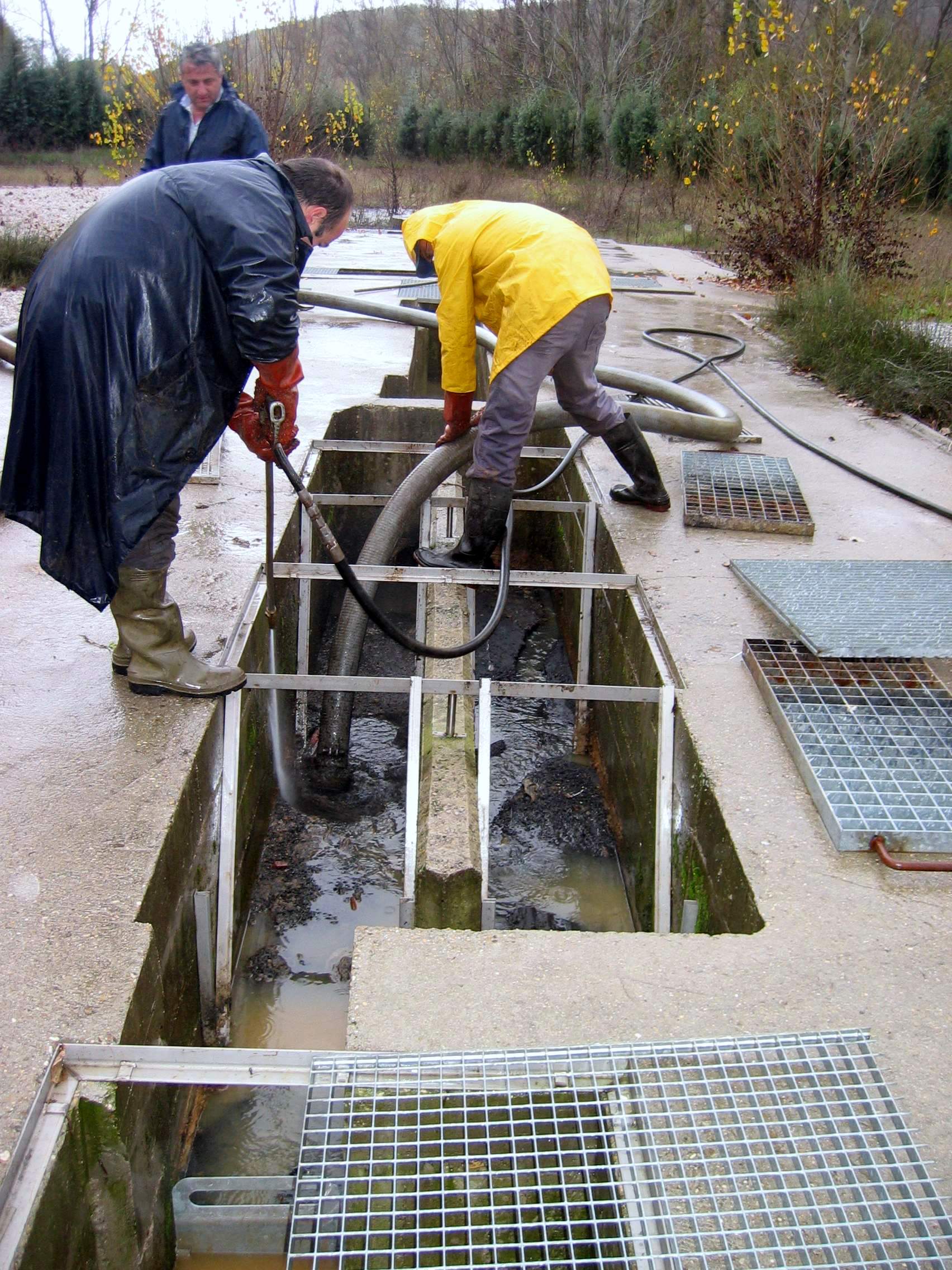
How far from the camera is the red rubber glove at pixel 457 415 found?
4.28 metres

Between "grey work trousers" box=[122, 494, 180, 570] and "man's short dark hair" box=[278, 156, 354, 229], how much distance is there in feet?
3.13

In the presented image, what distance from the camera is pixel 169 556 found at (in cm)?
295

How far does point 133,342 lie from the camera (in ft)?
8.50

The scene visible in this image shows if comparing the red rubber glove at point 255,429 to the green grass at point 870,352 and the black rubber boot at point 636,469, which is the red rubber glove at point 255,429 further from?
the green grass at point 870,352

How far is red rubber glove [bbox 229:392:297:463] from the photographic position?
2.99m

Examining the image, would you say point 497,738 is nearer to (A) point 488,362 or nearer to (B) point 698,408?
(B) point 698,408

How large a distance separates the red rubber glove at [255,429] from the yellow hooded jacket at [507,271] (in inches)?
43.9

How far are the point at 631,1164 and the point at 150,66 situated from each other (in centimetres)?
1685

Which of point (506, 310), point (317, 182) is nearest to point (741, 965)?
point (317, 182)

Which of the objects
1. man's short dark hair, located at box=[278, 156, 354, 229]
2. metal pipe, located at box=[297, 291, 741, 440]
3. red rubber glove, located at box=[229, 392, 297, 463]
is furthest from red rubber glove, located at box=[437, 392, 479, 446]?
man's short dark hair, located at box=[278, 156, 354, 229]

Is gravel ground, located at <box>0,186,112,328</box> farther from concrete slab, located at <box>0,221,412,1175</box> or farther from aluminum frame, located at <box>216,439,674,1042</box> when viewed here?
aluminum frame, located at <box>216,439,674,1042</box>

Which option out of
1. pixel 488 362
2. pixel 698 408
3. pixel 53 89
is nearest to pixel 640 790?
pixel 698 408

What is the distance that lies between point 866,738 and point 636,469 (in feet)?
7.14

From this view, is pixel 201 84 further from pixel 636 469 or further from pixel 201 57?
pixel 636 469
